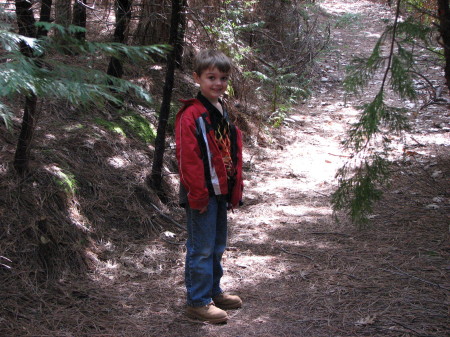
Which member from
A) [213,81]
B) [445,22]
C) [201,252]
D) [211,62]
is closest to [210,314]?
[201,252]

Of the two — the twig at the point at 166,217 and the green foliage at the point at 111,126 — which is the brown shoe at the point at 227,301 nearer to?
the twig at the point at 166,217

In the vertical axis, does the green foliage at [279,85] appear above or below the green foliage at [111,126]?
above

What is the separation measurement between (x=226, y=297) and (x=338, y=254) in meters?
1.44

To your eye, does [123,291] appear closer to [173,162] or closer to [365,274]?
[365,274]

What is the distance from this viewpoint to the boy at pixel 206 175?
126 inches

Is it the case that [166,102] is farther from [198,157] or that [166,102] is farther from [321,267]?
[321,267]

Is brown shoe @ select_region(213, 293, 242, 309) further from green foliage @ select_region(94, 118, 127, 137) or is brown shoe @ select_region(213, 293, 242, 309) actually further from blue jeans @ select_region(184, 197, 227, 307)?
green foliage @ select_region(94, 118, 127, 137)

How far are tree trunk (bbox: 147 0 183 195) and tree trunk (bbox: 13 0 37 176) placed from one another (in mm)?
1585

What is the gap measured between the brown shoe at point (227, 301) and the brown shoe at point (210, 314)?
0.61ft

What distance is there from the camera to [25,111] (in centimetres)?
387

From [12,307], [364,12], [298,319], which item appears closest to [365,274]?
[298,319]

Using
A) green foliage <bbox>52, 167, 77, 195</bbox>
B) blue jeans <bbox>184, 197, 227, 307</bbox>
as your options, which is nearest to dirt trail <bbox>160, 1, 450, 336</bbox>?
blue jeans <bbox>184, 197, 227, 307</bbox>

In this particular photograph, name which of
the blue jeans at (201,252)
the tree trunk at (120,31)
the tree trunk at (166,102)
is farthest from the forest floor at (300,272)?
the tree trunk at (120,31)

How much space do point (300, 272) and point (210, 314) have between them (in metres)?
1.14
